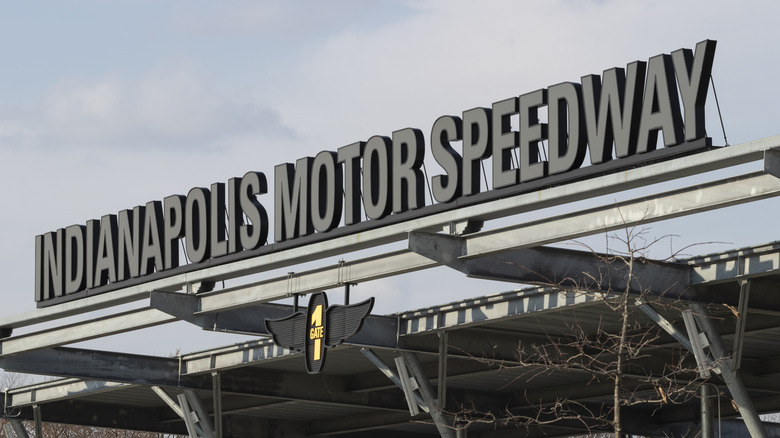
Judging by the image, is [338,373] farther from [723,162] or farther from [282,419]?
[723,162]

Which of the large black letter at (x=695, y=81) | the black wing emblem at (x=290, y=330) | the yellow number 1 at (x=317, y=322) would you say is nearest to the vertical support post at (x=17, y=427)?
the black wing emblem at (x=290, y=330)

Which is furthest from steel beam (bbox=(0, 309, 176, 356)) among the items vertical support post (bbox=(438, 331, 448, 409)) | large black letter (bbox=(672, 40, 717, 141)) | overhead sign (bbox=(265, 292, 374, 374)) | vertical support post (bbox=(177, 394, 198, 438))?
large black letter (bbox=(672, 40, 717, 141))

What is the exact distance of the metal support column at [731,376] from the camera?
19750 mm

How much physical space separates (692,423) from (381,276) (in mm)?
15047

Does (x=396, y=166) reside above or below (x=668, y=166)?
above

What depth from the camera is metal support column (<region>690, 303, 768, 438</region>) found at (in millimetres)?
19750

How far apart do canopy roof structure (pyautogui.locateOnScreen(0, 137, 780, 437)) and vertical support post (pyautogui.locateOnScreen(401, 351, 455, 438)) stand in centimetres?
2

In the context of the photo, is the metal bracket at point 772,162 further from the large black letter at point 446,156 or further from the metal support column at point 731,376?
the metal support column at point 731,376

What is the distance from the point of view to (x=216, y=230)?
23250 millimetres

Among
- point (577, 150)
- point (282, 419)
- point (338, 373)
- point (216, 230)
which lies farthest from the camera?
point (282, 419)

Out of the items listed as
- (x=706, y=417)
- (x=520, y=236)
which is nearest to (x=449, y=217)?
(x=520, y=236)

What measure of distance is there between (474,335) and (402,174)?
5420 mm

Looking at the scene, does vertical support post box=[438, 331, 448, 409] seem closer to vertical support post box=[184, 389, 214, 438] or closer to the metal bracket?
vertical support post box=[184, 389, 214, 438]

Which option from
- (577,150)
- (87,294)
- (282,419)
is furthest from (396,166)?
(282,419)
